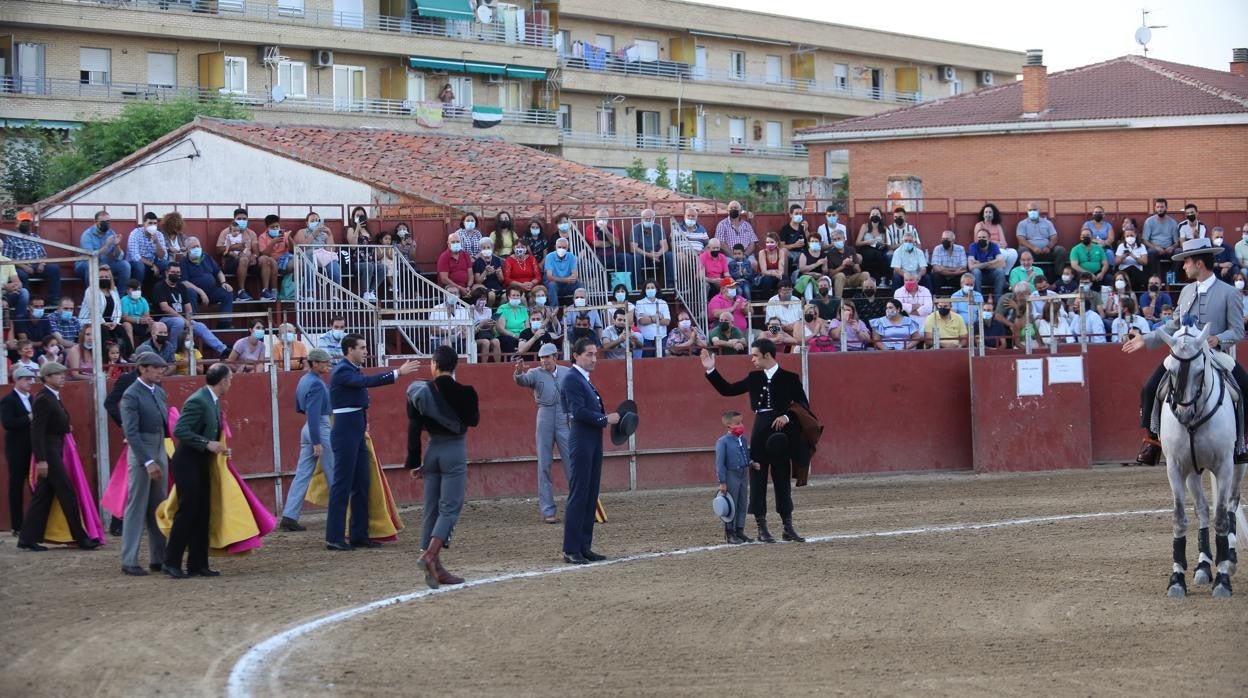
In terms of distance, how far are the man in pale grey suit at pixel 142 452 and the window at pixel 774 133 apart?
5854cm

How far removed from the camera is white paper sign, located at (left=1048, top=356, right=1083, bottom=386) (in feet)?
75.4

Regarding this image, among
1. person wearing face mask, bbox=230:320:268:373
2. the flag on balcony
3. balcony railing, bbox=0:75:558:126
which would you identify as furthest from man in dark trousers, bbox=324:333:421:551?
the flag on balcony

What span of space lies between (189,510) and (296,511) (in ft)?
12.4

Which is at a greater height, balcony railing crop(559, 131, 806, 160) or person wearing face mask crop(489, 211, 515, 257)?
balcony railing crop(559, 131, 806, 160)

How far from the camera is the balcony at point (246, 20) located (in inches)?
1943

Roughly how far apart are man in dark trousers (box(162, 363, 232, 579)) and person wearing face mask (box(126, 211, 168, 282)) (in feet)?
30.5

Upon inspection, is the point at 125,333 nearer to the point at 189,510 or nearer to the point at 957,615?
the point at 189,510

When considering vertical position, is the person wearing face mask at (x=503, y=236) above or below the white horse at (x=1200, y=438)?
above

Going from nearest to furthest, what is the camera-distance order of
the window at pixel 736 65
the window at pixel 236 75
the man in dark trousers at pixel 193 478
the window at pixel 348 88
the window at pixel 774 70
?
the man in dark trousers at pixel 193 478 < the window at pixel 236 75 < the window at pixel 348 88 < the window at pixel 736 65 < the window at pixel 774 70

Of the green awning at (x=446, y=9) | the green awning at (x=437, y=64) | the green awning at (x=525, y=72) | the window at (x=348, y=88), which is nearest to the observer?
the window at (x=348, y=88)

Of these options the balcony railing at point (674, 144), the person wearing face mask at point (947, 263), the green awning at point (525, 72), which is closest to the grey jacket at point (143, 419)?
the person wearing face mask at point (947, 263)

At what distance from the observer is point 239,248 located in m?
24.8

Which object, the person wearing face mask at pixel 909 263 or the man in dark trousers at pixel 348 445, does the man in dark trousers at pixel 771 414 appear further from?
the person wearing face mask at pixel 909 263

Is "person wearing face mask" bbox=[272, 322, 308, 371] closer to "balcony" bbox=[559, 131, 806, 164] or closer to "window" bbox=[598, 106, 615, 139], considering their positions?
"balcony" bbox=[559, 131, 806, 164]
